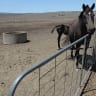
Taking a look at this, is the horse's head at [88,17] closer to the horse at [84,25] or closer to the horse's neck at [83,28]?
the horse at [84,25]

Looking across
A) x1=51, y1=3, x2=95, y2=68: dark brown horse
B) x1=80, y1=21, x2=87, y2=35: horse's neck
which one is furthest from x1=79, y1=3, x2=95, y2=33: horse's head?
x1=80, y1=21, x2=87, y2=35: horse's neck

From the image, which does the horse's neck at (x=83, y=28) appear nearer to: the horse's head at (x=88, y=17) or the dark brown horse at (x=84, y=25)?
the dark brown horse at (x=84, y=25)

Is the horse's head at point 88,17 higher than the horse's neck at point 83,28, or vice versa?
the horse's head at point 88,17

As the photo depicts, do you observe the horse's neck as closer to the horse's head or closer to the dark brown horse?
the dark brown horse

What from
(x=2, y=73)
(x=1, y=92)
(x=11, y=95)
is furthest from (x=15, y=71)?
(x=11, y=95)

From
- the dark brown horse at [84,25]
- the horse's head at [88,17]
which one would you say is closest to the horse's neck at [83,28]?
the dark brown horse at [84,25]

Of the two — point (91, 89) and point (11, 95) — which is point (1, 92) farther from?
point (11, 95)

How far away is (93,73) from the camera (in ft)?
22.7

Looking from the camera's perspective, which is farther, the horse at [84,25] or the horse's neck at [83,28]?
the horse's neck at [83,28]

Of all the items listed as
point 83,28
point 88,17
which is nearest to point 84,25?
point 83,28

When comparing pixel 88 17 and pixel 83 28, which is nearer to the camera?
pixel 88 17

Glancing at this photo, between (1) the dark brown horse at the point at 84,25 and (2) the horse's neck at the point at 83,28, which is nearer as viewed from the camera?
(1) the dark brown horse at the point at 84,25

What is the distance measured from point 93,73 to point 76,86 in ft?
5.46

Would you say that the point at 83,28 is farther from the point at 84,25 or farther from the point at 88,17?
the point at 88,17
